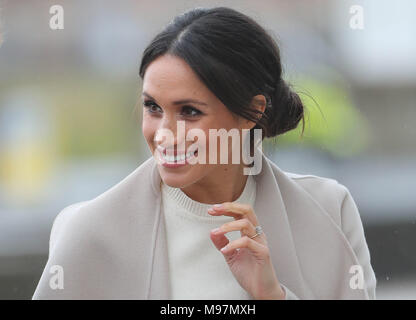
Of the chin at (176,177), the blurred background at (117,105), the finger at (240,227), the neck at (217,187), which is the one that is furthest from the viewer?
the blurred background at (117,105)

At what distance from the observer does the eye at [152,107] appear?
131 centimetres

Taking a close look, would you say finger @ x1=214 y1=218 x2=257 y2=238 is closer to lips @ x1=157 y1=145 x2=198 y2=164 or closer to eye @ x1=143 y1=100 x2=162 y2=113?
lips @ x1=157 y1=145 x2=198 y2=164

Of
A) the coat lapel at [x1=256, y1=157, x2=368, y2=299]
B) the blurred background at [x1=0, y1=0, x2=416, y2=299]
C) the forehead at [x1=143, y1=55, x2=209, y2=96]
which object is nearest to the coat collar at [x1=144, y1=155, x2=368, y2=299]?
the coat lapel at [x1=256, y1=157, x2=368, y2=299]

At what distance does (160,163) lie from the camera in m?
1.30

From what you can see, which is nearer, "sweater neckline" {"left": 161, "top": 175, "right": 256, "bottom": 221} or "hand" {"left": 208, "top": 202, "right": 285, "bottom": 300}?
"hand" {"left": 208, "top": 202, "right": 285, "bottom": 300}

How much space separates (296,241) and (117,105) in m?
1.58

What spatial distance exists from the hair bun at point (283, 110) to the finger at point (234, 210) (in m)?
0.28

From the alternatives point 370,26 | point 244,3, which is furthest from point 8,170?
point 370,26

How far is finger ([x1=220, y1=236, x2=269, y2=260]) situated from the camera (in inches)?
47.6

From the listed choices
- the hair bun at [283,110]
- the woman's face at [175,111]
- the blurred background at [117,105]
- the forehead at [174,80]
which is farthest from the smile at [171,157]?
the blurred background at [117,105]

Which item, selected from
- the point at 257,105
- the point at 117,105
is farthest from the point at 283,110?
the point at 117,105

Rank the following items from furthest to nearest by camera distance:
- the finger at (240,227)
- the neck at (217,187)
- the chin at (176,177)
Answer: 1. the neck at (217,187)
2. the chin at (176,177)
3. the finger at (240,227)

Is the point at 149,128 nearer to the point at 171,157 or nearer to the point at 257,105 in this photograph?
the point at 171,157

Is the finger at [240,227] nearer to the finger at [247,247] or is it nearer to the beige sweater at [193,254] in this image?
the finger at [247,247]
